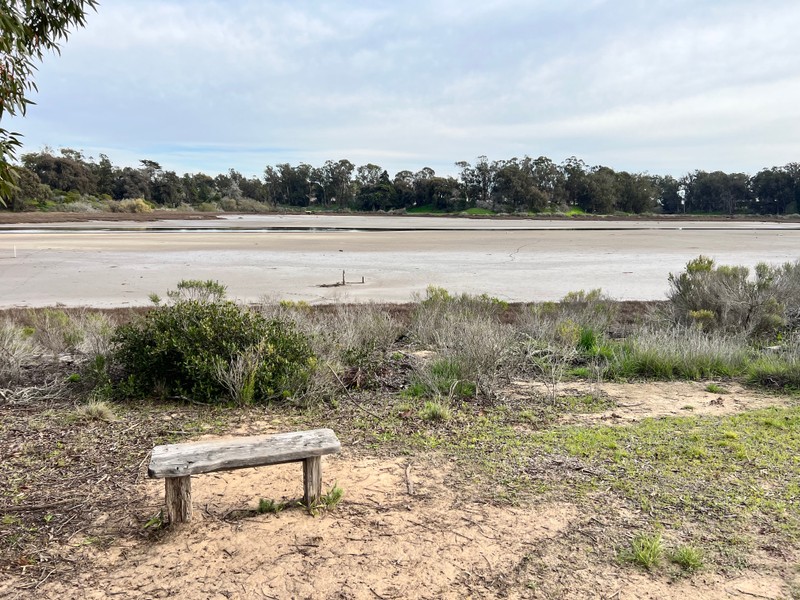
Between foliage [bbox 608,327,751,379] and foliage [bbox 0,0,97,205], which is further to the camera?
foliage [bbox 608,327,751,379]

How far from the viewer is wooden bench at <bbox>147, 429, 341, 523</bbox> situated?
340 cm

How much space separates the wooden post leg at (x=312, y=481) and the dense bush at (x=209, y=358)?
2.23m

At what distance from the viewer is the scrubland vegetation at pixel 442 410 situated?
3.75 metres

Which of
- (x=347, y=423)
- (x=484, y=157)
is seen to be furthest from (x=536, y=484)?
(x=484, y=157)

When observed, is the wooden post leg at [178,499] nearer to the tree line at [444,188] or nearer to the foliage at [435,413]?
the foliage at [435,413]

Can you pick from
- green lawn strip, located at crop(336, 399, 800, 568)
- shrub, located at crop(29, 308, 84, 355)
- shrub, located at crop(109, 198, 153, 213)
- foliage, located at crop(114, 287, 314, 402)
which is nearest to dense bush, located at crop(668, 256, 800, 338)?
green lawn strip, located at crop(336, 399, 800, 568)

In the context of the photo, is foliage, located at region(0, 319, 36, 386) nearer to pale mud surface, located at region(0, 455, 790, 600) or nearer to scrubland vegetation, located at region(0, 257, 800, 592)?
scrubland vegetation, located at region(0, 257, 800, 592)

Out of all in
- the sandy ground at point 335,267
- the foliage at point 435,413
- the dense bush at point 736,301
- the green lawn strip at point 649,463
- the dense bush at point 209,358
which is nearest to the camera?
the green lawn strip at point 649,463

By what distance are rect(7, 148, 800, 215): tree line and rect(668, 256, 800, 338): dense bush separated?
8792 centimetres

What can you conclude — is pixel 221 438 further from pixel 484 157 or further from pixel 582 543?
pixel 484 157

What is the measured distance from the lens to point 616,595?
3004 millimetres

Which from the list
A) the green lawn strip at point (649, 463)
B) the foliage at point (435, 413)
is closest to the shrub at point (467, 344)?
the green lawn strip at point (649, 463)

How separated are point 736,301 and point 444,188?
332 ft

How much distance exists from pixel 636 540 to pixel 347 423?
8.97 feet
